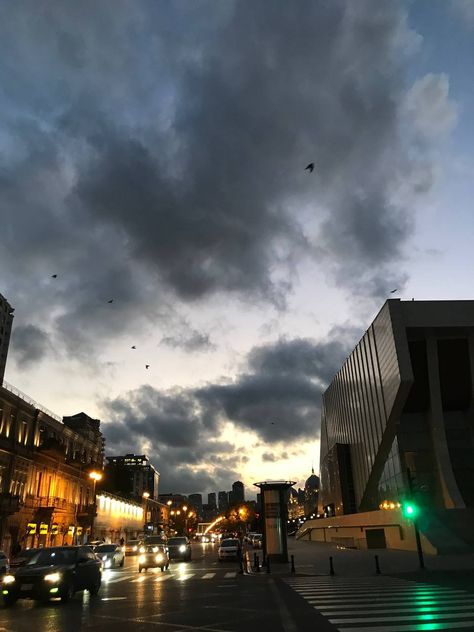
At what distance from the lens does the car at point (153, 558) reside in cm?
3033

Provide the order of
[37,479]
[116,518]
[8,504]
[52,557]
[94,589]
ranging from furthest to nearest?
[116,518] → [37,479] → [8,504] → [94,589] → [52,557]

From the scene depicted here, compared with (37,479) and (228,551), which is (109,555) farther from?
(37,479)

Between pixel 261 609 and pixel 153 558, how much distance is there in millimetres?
19429

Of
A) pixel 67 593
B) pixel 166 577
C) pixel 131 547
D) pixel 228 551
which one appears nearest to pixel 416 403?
pixel 228 551

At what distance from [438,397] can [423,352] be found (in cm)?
430

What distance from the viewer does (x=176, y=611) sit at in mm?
13156

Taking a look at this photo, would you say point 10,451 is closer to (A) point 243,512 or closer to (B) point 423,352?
(B) point 423,352

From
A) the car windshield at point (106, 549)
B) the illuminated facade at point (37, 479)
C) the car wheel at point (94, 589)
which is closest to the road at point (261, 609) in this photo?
the car wheel at point (94, 589)

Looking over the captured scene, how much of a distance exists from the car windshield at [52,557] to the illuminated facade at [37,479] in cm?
2597

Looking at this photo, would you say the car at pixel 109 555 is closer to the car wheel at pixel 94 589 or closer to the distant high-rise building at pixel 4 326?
the car wheel at pixel 94 589

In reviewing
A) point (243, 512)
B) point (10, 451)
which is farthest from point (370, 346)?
point (243, 512)

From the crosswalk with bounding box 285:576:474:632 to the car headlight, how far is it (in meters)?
7.51

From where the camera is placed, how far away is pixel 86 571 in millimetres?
17453

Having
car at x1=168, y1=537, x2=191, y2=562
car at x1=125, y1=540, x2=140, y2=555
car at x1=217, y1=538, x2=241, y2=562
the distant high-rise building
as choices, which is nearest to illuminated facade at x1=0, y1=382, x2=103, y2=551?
car at x1=125, y1=540, x2=140, y2=555
